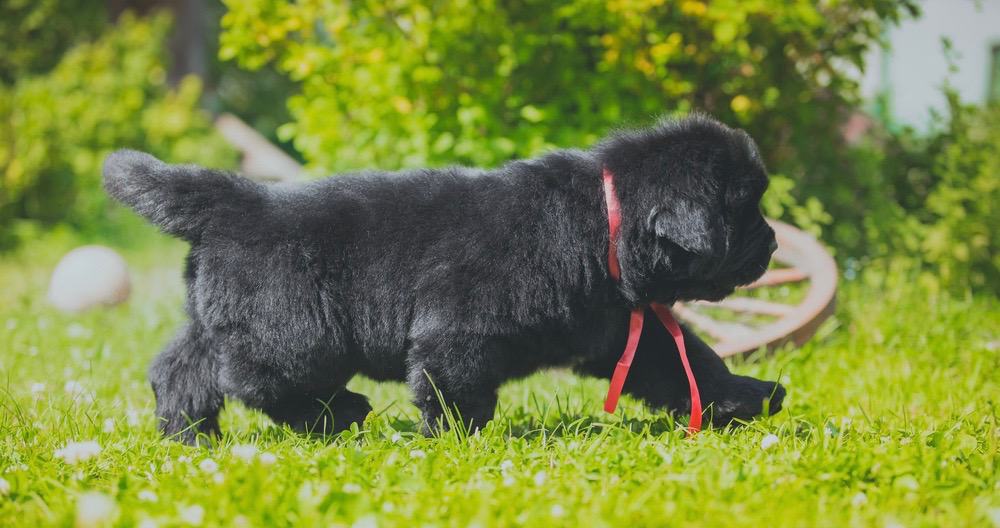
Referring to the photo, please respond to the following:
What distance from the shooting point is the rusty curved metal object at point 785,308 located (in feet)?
13.1

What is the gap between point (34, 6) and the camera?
955cm

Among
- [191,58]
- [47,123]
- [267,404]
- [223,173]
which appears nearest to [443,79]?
[223,173]

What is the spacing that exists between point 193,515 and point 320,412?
1.00 meters

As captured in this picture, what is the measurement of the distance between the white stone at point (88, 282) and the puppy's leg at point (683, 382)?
13.2 feet

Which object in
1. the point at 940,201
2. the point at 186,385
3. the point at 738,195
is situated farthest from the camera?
the point at 940,201

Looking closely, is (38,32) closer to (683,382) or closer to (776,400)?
(683,382)

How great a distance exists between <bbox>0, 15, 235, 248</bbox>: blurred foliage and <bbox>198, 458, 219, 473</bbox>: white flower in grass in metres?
7.06

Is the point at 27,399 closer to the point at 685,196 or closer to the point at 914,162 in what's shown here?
the point at 685,196

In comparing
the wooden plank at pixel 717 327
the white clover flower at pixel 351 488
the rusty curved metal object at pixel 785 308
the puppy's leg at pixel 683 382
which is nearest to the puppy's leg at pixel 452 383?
the puppy's leg at pixel 683 382

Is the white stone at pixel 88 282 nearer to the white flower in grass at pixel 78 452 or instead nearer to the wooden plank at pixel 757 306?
the white flower in grass at pixel 78 452

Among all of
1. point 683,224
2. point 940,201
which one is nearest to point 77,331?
point 683,224

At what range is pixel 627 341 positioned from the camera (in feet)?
9.39

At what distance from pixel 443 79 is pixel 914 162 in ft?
10.6

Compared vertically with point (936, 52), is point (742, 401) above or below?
below
